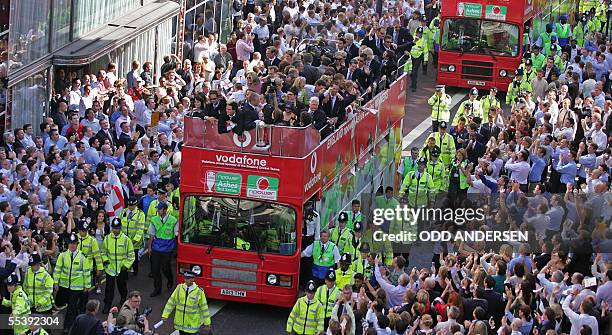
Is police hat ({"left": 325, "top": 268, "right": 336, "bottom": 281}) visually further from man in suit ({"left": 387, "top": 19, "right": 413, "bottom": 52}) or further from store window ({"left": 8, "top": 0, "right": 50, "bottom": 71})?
man in suit ({"left": 387, "top": 19, "right": 413, "bottom": 52})

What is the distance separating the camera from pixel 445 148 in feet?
94.9

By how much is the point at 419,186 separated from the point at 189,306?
23.4 ft

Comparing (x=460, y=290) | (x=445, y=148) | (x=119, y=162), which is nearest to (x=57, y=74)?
(x=119, y=162)

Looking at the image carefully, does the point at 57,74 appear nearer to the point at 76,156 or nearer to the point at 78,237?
the point at 76,156

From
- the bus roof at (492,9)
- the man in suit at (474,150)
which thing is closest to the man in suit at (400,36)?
the bus roof at (492,9)

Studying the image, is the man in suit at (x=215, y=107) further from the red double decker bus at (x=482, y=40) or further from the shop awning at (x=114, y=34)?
the red double decker bus at (x=482, y=40)

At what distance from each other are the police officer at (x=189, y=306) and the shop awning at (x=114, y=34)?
1063cm

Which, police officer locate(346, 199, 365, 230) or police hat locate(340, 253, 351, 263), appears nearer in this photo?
police hat locate(340, 253, 351, 263)

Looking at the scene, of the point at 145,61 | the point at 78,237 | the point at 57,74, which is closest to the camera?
the point at 78,237

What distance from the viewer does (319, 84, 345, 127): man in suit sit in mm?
25688

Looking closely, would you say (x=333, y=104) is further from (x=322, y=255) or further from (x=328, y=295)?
(x=328, y=295)

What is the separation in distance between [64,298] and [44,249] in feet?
2.67

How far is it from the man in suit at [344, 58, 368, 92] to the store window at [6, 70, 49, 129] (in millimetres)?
6558

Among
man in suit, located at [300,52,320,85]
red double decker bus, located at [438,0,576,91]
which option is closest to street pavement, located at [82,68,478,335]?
man in suit, located at [300,52,320,85]
